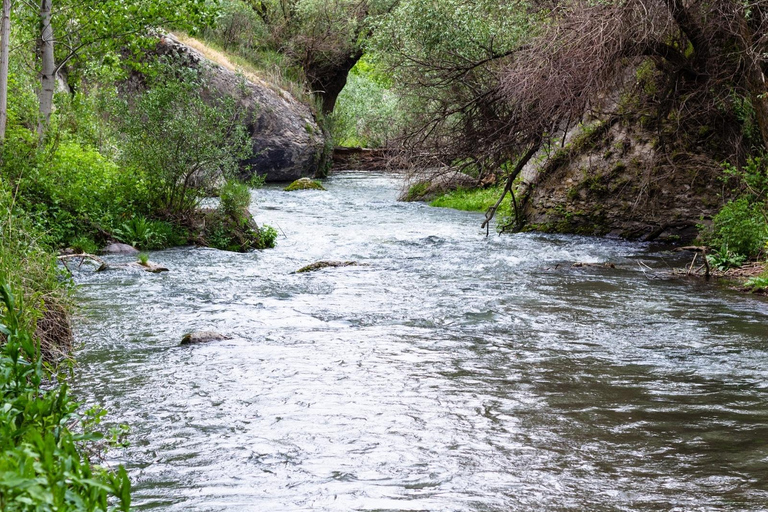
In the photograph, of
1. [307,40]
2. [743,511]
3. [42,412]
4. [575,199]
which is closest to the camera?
[42,412]

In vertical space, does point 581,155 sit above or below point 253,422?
above

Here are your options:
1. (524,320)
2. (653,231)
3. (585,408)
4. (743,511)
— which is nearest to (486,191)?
(653,231)

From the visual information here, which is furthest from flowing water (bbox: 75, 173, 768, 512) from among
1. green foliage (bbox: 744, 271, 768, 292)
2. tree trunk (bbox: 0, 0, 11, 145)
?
tree trunk (bbox: 0, 0, 11, 145)

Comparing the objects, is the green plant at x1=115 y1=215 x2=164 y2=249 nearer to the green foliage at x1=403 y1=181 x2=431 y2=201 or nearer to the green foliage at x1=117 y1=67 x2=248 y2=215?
the green foliage at x1=117 y1=67 x2=248 y2=215

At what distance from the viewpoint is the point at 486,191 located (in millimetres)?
24109

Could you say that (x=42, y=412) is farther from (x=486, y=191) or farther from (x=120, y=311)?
(x=486, y=191)

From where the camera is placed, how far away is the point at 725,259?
1240cm

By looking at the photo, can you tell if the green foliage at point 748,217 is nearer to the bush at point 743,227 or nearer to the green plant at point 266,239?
the bush at point 743,227

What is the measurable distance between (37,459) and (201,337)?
18.0 feet

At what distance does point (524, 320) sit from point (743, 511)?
505 cm

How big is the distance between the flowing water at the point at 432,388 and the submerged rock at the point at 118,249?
1.79m

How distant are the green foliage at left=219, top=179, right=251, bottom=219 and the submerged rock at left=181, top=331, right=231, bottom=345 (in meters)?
7.80

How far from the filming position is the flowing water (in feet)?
15.4

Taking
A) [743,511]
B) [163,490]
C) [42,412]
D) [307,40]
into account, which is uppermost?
[307,40]
